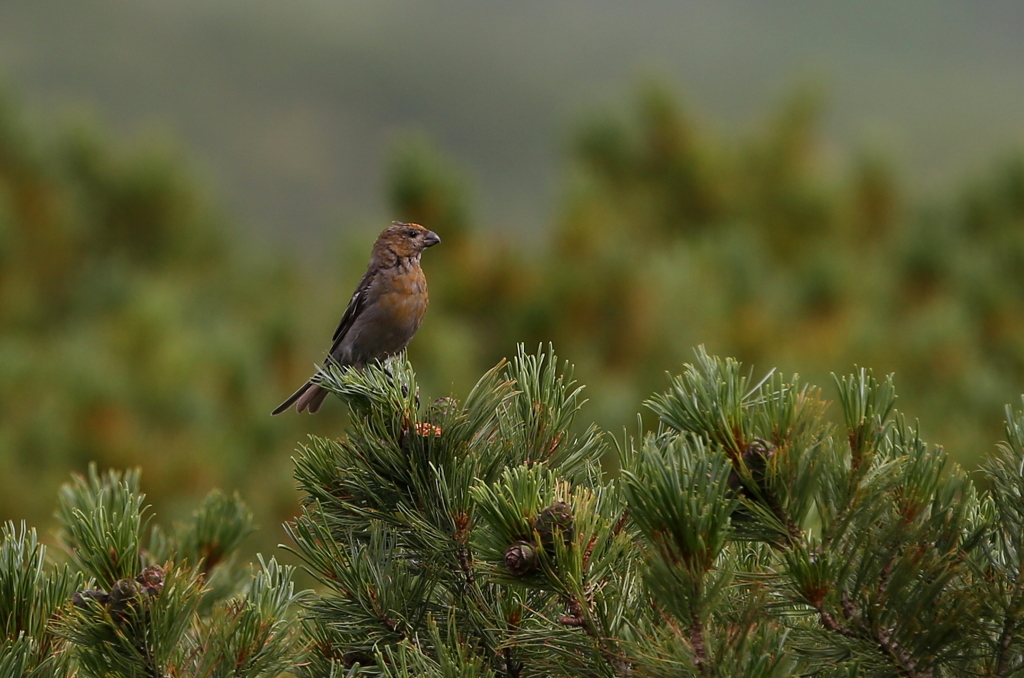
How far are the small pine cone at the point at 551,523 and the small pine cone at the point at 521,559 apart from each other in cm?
2

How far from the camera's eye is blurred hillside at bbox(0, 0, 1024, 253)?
66625mm

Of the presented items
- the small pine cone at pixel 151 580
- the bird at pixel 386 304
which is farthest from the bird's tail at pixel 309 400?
the small pine cone at pixel 151 580

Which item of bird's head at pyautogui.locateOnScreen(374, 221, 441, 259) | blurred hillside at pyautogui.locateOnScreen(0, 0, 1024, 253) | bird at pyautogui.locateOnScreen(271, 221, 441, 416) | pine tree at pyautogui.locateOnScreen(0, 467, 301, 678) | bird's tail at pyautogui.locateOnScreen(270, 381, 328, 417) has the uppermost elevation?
blurred hillside at pyautogui.locateOnScreen(0, 0, 1024, 253)

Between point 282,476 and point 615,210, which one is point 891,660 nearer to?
point 282,476

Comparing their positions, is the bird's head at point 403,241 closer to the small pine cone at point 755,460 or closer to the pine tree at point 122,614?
the pine tree at point 122,614

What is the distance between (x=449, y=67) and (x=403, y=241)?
262 feet

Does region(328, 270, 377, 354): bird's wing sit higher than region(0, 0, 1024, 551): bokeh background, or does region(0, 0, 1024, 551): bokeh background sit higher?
region(0, 0, 1024, 551): bokeh background

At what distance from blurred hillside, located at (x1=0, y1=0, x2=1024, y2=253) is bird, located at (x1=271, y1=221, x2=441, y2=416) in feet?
165

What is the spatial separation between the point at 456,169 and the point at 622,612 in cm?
529

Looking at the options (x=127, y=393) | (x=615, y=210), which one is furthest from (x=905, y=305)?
(x=127, y=393)

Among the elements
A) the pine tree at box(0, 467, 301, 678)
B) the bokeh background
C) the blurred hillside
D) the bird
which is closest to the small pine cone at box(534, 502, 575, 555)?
the pine tree at box(0, 467, 301, 678)

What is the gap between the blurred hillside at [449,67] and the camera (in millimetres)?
66625

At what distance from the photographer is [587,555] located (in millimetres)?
1239

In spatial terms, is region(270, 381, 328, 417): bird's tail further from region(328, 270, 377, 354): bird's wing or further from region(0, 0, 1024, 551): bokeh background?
region(0, 0, 1024, 551): bokeh background
